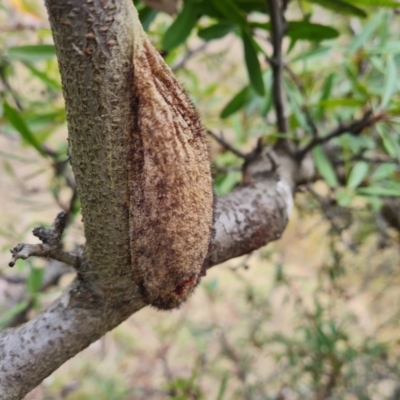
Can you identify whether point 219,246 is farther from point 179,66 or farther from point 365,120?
point 179,66

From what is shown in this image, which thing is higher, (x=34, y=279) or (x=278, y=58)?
(x=278, y=58)

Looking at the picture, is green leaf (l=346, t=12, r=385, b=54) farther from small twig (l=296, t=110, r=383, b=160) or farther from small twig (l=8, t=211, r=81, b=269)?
small twig (l=8, t=211, r=81, b=269)

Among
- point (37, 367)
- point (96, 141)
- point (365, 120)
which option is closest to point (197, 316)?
point (365, 120)

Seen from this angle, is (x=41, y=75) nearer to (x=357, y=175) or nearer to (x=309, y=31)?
(x=309, y=31)

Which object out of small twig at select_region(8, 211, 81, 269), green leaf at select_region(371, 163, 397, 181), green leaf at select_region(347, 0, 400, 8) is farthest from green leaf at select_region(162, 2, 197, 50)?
green leaf at select_region(371, 163, 397, 181)

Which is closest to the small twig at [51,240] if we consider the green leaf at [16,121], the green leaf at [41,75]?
the green leaf at [16,121]

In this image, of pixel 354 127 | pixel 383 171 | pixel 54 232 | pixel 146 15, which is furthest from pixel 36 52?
pixel 383 171

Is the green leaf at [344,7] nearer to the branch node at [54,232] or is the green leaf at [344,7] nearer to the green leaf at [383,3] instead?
the green leaf at [383,3]
